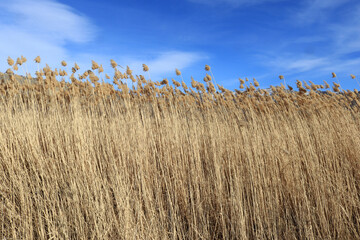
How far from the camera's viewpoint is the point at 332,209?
2.40 m

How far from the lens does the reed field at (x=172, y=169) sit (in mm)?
2201

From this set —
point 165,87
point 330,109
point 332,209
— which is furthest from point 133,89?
point 330,109

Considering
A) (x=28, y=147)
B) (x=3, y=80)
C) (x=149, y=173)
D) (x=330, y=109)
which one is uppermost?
(x=3, y=80)

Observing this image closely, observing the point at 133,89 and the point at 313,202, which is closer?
the point at 313,202

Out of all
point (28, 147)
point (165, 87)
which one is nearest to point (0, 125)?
point (28, 147)

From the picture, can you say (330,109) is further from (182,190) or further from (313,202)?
(182,190)

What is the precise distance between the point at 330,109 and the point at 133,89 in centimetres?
456

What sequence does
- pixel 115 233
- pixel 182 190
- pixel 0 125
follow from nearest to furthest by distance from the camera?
pixel 115 233
pixel 182 190
pixel 0 125

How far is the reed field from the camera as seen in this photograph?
220cm

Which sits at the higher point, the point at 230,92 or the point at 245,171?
the point at 230,92

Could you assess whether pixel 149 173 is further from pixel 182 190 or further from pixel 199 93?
pixel 199 93

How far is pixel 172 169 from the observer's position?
2963mm

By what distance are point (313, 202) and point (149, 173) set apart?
5.88 feet

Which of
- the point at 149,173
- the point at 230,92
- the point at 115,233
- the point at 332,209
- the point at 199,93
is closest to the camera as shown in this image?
the point at 115,233
